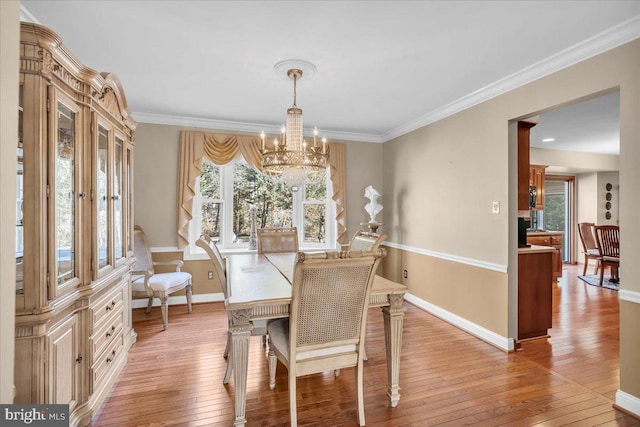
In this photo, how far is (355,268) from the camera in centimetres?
174

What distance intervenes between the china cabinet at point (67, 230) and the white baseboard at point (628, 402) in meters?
3.41

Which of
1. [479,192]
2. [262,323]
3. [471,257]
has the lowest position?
[262,323]

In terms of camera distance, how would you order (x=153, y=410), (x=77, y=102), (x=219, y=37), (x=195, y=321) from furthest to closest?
(x=195, y=321) → (x=219, y=37) → (x=153, y=410) → (x=77, y=102)

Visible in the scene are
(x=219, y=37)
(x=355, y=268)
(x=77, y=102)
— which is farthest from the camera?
(x=219, y=37)

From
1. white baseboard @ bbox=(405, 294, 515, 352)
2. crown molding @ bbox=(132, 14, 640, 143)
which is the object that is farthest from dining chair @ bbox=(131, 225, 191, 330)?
white baseboard @ bbox=(405, 294, 515, 352)

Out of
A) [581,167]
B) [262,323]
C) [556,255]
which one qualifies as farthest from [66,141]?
[581,167]

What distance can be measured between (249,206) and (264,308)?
Answer: 3.07m

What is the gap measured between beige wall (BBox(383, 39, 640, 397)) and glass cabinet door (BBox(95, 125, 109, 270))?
3.34 m

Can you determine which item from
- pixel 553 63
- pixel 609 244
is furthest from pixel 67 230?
pixel 609 244

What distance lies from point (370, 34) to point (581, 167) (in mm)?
6581

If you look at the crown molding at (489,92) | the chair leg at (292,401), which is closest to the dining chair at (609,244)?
the crown molding at (489,92)

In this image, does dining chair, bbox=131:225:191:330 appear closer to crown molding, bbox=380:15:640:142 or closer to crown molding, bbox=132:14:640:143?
crown molding, bbox=132:14:640:143

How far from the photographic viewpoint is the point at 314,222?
5.07 metres

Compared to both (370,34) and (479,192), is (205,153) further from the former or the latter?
(479,192)
